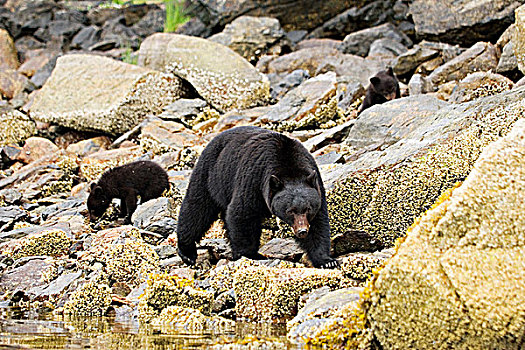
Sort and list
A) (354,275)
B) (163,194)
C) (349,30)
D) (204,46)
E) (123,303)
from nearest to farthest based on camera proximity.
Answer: (354,275) < (123,303) < (163,194) < (204,46) < (349,30)

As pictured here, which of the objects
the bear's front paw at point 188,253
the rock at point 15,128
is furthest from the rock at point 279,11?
the bear's front paw at point 188,253

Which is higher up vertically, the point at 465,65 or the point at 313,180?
the point at 313,180

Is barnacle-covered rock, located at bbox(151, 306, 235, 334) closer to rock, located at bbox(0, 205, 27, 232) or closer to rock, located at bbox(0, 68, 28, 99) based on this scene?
rock, located at bbox(0, 205, 27, 232)

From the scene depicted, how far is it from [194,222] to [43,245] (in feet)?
6.59

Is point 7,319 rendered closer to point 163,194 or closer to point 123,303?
point 123,303


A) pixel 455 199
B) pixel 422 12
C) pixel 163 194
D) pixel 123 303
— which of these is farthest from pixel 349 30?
pixel 455 199

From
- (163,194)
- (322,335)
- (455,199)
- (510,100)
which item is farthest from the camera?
(163,194)

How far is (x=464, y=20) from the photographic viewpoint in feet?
53.7

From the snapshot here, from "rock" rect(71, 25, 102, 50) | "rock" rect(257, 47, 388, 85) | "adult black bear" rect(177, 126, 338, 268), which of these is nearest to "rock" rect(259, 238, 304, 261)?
"adult black bear" rect(177, 126, 338, 268)

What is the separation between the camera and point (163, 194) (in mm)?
10727

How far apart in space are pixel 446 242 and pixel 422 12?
1469 centimetres

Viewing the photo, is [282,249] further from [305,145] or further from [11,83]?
[11,83]

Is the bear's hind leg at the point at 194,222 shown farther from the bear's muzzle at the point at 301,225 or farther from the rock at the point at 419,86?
the rock at the point at 419,86

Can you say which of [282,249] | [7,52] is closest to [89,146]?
[282,249]
